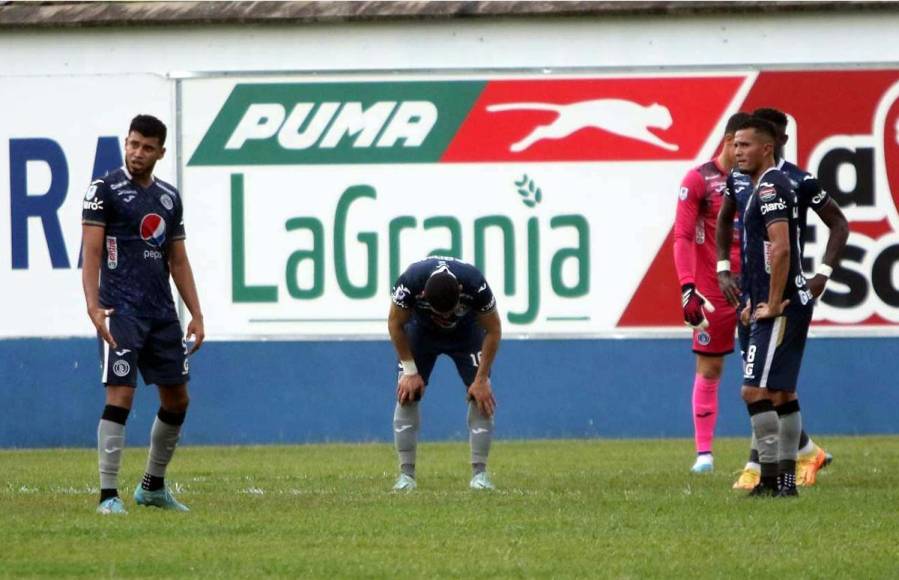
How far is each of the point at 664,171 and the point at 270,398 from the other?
4.11 m

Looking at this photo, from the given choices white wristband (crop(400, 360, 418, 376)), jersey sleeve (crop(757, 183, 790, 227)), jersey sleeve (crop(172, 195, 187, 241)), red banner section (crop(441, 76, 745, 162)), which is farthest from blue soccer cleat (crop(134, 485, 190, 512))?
red banner section (crop(441, 76, 745, 162))

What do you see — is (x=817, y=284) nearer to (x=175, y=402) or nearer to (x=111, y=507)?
(x=175, y=402)

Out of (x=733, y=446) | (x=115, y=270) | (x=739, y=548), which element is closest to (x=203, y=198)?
(x=733, y=446)

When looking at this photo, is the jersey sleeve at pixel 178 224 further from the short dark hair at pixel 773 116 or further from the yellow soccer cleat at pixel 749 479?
the yellow soccer cleat at pixel 749 479

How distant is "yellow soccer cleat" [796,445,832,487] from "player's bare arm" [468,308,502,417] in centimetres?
205

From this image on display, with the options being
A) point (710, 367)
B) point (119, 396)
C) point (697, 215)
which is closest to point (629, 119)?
point (697, 215)

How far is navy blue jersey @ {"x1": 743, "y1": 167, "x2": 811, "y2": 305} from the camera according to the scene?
1031cm

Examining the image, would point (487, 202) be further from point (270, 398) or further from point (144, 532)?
point (144, 532)

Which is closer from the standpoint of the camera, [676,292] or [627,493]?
[627,493]

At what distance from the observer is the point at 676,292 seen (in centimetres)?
1675

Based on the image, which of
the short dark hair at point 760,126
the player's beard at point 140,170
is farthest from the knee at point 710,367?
the player's beard at point 140,170

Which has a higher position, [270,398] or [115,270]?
[115,270]

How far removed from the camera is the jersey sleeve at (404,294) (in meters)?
11.1

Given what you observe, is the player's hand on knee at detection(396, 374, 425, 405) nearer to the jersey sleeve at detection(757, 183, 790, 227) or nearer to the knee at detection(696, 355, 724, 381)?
the jersey sleeve at detection(757, 183, 790, 227)
